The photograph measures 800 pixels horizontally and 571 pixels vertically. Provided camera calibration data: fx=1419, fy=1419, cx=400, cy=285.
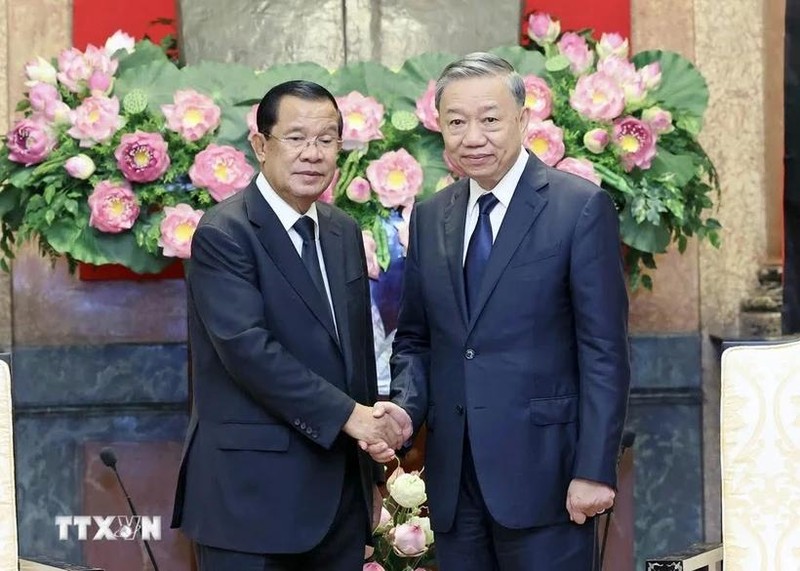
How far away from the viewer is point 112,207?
333 centimetres

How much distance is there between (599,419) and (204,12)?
1.88 meters

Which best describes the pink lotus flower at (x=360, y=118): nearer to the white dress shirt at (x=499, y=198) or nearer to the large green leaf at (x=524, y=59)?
the large green leaf at (x=524, y=59)

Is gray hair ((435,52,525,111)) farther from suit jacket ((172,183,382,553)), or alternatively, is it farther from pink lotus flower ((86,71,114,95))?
pink lotus flower ((86,71,114,95))

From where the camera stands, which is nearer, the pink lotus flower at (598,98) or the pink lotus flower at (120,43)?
the pink lotus flower at (598,98)

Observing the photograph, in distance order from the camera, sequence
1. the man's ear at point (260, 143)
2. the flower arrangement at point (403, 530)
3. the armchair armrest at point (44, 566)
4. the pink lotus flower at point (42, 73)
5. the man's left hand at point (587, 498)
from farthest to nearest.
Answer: the pink lotus flower at point (42, 73) → the flower arrangement at point (403, 530) → the man's ear at point (260, 143) → the armchair armrest at point (44, 566) → the man's left hand at point (587, 498)

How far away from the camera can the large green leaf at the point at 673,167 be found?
3.52 m

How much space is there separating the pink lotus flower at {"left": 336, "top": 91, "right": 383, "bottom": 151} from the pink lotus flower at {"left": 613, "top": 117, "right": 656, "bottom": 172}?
585 millimetres

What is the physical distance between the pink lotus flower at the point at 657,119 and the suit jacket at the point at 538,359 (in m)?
0.94

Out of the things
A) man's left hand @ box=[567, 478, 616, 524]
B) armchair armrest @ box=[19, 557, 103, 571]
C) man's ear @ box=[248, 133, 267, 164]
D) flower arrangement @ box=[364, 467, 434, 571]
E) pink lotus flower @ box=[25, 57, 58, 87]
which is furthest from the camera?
pink lotus flower @ box=[25, 57, 58, 87]

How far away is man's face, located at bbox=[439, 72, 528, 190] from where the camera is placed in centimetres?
256

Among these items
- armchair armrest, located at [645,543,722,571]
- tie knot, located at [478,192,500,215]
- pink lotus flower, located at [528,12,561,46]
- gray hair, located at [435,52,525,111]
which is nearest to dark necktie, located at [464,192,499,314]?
tie knot, located at [478,192,500,215]

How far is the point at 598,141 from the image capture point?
3.40 meters

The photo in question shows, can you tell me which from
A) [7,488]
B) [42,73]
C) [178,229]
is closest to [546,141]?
[178,229]

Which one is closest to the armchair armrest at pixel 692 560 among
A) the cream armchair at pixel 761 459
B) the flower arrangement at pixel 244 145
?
the cream armchair at pixel 761 459
